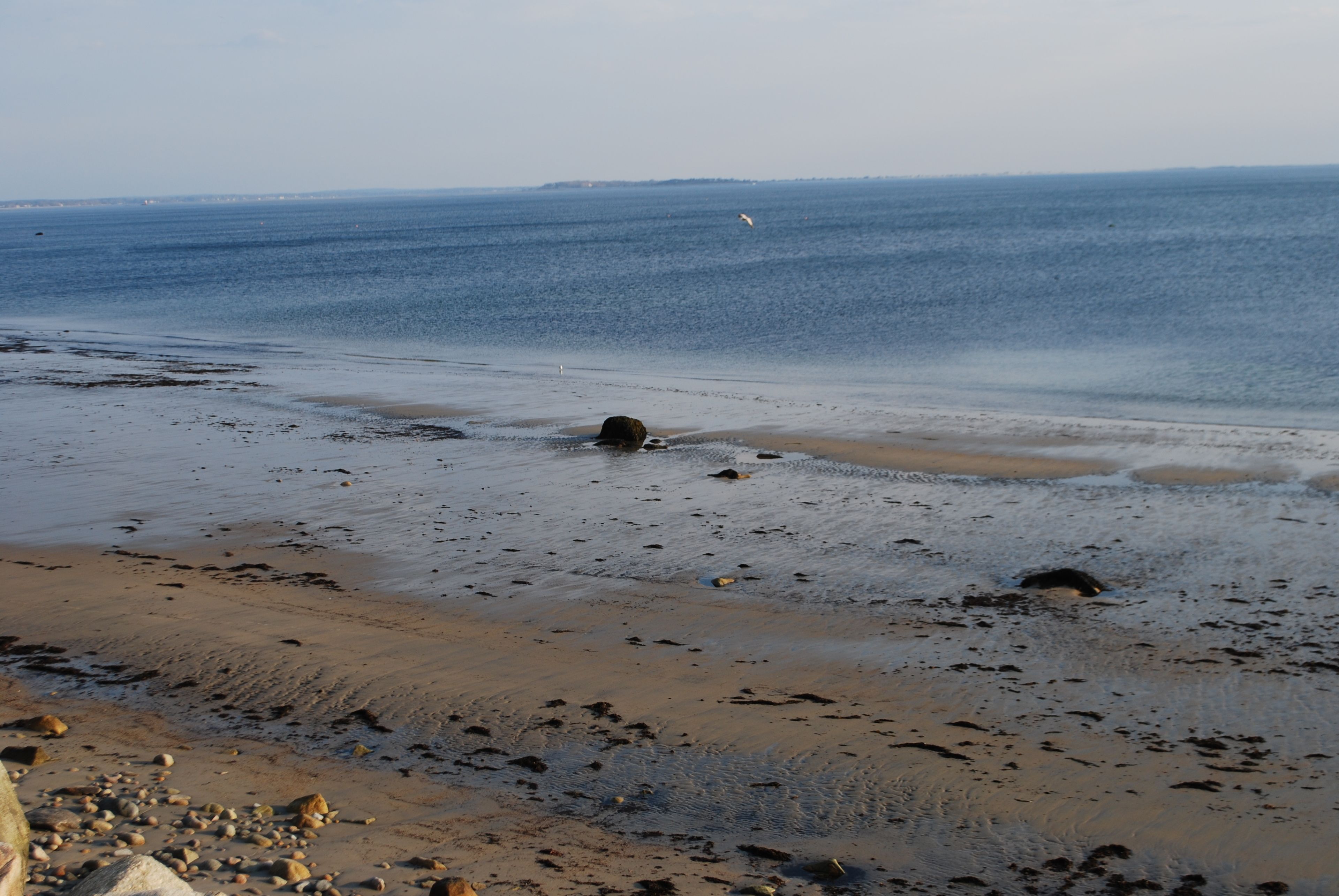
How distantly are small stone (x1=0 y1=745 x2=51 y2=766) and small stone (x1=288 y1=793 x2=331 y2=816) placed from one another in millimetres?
2030

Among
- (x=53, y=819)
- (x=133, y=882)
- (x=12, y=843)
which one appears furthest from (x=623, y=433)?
(x=133, y=882)

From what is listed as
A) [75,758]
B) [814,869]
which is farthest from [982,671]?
[75,758]

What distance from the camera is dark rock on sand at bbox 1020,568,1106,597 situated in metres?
12.1

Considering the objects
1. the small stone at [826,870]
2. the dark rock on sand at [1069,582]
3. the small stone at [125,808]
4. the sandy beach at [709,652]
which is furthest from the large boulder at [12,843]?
the dark rock on sand at [1069,582]

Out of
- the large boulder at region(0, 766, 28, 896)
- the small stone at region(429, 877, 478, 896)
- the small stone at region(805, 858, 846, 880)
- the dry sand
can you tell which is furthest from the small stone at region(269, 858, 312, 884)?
the small stone at region(805, 858, 846, 880)

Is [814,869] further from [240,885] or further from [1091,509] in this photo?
[1091,509]

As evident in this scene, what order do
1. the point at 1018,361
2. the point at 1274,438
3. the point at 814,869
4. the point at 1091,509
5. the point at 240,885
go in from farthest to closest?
the point at 1018,361 < the point at 1274,438 < the point at 1091,509 < the point at 814,869 < the point at 240,885

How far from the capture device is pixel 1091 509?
51.5 feet

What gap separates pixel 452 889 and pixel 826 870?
2265 millimetres

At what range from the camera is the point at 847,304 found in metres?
47.9

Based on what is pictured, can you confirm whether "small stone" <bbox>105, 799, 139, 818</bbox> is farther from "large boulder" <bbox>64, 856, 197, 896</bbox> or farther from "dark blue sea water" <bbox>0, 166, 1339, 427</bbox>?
"dark blue sea water" <bbox>0, 166, 1339, 427</bbox>

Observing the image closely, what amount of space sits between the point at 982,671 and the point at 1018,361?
2349cm

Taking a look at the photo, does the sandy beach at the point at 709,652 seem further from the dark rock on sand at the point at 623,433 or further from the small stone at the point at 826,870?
the dark rock on sand at the point at 623,433

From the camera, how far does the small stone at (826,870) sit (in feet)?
21.6
